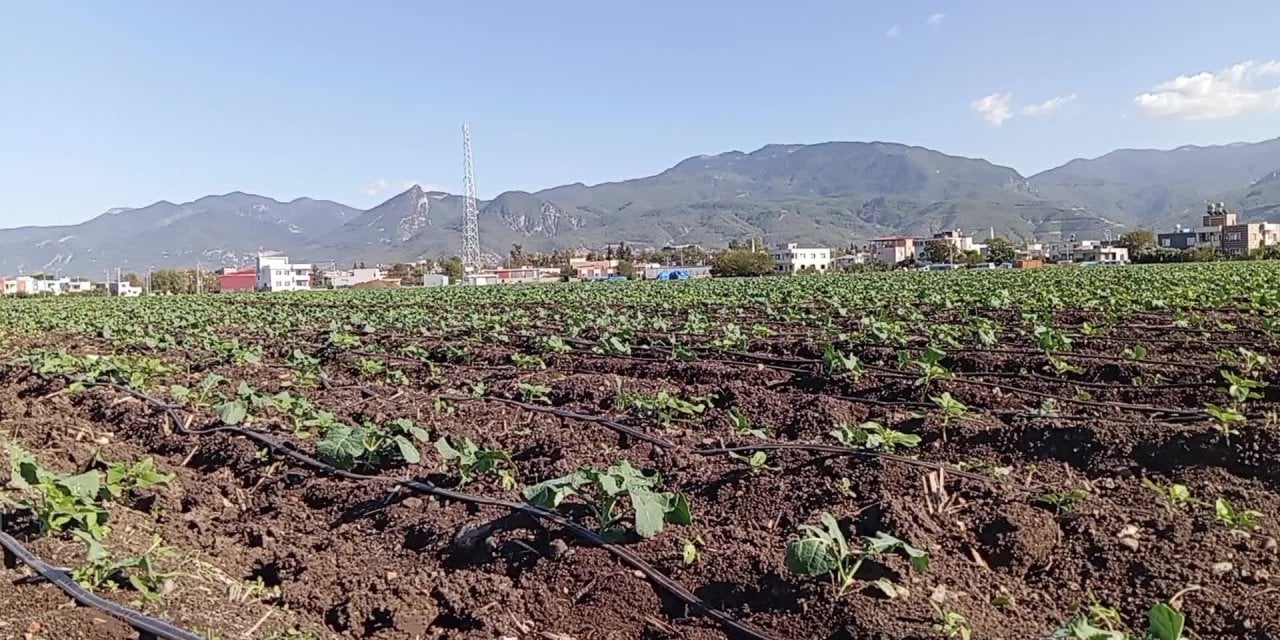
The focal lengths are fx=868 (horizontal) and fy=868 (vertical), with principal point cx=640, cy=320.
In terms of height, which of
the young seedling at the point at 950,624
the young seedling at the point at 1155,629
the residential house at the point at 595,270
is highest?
the residential house at the point at 595,270

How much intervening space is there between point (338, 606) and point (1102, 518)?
3670 mm

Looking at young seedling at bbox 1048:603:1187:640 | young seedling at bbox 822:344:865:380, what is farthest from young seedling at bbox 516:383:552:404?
young seedling at bbox 1048:603:1187:640

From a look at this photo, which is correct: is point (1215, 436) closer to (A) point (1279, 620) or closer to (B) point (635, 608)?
(A) point (1279, 620)

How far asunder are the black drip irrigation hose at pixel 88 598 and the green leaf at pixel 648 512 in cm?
184

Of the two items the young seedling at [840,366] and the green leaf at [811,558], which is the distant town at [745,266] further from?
the green leaf at [811,558]

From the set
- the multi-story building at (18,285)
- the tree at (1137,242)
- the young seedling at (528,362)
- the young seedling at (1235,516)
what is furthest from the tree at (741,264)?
the young seedling at (1235,516)

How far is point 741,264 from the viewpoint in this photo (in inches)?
4094

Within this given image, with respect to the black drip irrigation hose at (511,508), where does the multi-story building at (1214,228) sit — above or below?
above

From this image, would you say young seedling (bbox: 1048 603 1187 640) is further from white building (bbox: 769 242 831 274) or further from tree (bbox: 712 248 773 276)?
white building (bbox: 769 242 831 274)

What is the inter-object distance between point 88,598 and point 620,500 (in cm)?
241

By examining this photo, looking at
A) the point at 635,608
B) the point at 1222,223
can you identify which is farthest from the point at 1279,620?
the point at 1222,223

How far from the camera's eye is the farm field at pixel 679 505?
3.59m

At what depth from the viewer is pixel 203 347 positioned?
14.5m

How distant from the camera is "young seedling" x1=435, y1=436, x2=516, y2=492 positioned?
5180 mm
